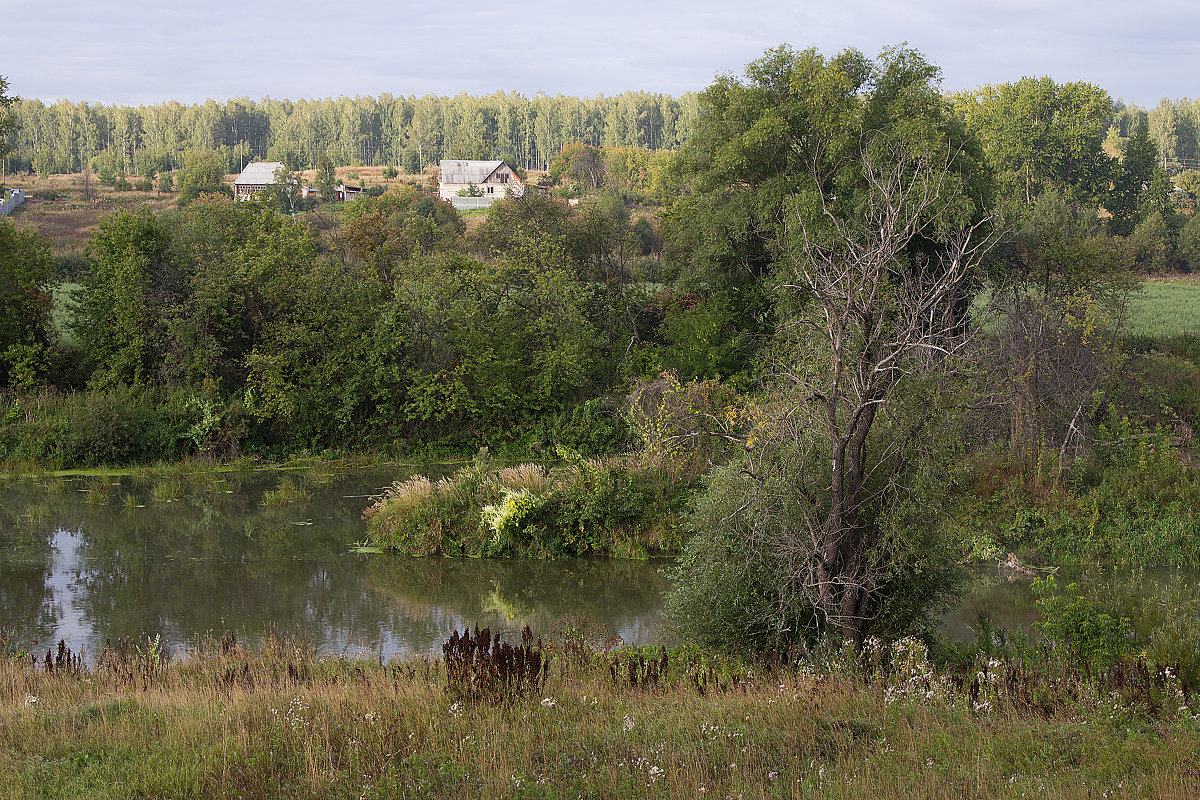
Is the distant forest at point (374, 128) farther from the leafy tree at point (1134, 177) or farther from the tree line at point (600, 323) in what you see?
the tree line at point (600, 323)

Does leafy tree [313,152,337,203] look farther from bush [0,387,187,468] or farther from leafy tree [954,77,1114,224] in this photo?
bush [0,387,187,468]

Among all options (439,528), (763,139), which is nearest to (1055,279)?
(763,139)

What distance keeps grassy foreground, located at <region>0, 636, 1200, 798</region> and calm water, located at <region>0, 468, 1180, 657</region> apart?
383cm

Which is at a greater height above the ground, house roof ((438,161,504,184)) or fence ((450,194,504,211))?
house roof ((438,161,504,184))

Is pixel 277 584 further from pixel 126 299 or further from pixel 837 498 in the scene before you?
pixel 126 299

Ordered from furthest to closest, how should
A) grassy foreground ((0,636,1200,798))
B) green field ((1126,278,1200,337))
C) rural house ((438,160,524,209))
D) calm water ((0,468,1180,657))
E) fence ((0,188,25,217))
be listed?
rural house ((438,160,524,209)) → fence ((0,188,25,217)) → green field ((1126,278,1200,337)) → calm water ((0,468,1180,657)) → grassy foreground ((0,636,1200,798))

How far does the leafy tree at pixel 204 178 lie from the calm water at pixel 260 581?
57.5 metres

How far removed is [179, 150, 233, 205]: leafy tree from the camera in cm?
7356

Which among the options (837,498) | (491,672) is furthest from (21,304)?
(837,498)

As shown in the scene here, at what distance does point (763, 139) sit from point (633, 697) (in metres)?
18.5

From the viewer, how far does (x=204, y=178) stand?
255ft

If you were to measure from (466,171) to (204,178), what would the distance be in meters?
22.7

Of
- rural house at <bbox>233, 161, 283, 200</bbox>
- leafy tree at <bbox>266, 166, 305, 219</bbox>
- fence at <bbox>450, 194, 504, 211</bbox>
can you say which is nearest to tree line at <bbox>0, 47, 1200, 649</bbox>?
leafy tree at <bbox>266, 166, 305, 219</bbox>

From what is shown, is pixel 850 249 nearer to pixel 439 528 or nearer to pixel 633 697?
pixel 633 697
